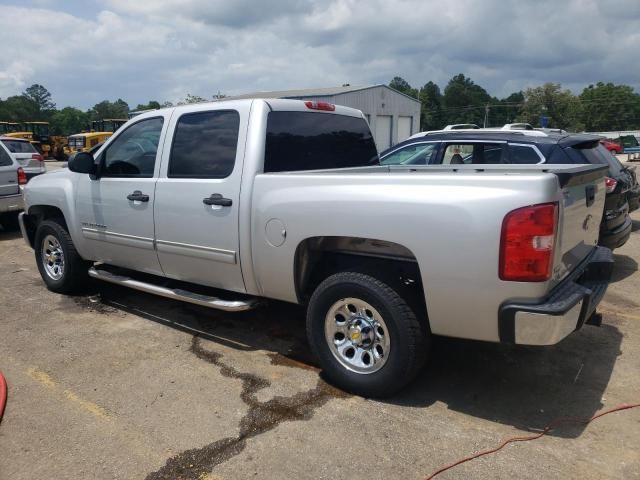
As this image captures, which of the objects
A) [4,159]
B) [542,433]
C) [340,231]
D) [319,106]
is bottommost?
[542,433]

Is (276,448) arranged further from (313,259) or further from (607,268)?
(607,268)

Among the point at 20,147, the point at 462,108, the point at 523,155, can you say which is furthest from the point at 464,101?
the point at 523,155

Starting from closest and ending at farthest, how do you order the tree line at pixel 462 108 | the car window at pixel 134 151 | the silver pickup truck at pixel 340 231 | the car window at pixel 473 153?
the silver pickup truck at pixel 340 231, the car window at pixel 134 151, the car window at pixel 473 153, the tree line at pixel 462 108

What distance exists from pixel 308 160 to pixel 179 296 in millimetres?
1591

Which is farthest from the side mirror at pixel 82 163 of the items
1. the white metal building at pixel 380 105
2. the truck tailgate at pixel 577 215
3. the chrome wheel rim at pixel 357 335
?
the white metal building at pixel 380 105

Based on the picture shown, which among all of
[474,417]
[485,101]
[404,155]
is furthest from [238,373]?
[485,101]

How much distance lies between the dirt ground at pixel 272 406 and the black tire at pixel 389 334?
0.45ft

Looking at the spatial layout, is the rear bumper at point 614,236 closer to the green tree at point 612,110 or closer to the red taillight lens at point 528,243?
the red taillight lens at point 528,243

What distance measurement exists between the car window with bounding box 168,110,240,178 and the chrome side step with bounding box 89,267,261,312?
100 centimetres

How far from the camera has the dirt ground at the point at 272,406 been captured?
111 inches

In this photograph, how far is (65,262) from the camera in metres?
5.52

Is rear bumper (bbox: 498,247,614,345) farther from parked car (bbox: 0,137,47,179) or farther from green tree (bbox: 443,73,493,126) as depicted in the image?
green tree (bbox: 443,73,493,126)

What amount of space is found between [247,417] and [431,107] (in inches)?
4183

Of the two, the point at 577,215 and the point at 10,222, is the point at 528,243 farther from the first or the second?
the point at 10,222
